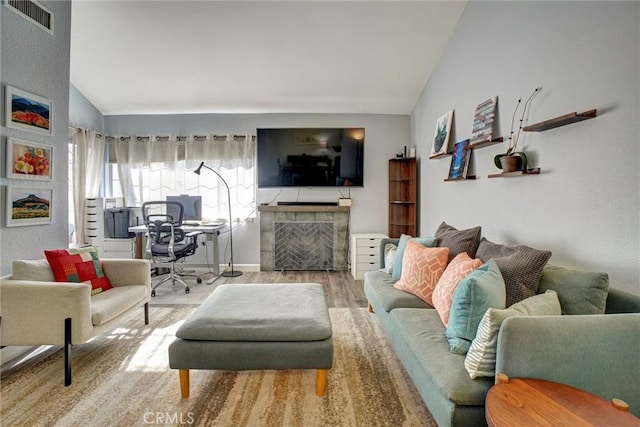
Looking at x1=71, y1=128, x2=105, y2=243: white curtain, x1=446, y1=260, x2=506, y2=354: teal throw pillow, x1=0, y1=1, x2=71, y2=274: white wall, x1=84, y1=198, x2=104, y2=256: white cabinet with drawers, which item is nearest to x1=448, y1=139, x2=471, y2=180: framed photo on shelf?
x1=446, y1=260, x2=506, y2=354: teal throw pillow

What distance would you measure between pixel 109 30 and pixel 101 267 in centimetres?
246

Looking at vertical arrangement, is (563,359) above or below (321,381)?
above

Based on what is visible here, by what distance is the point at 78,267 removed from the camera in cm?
246

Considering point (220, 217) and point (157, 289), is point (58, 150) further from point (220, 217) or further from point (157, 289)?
point (220, 217)

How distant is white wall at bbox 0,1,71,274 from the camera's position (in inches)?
90.3

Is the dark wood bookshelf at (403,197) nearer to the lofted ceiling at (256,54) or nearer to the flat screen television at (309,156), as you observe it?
the flat screen television at (309,156)

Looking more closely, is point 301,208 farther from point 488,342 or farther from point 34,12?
point 488,342

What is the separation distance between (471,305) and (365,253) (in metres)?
3.01

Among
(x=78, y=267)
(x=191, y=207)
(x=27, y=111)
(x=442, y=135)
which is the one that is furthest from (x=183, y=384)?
(x=442, y=135)

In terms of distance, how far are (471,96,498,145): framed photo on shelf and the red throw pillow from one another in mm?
3237

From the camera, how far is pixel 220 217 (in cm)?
505

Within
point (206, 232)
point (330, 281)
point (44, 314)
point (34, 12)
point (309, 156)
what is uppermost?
point (34, 12)

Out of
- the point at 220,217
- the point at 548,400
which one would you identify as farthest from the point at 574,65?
the point at 220,217

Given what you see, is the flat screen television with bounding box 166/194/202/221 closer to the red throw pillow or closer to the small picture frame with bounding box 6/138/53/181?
the red throw pillow
